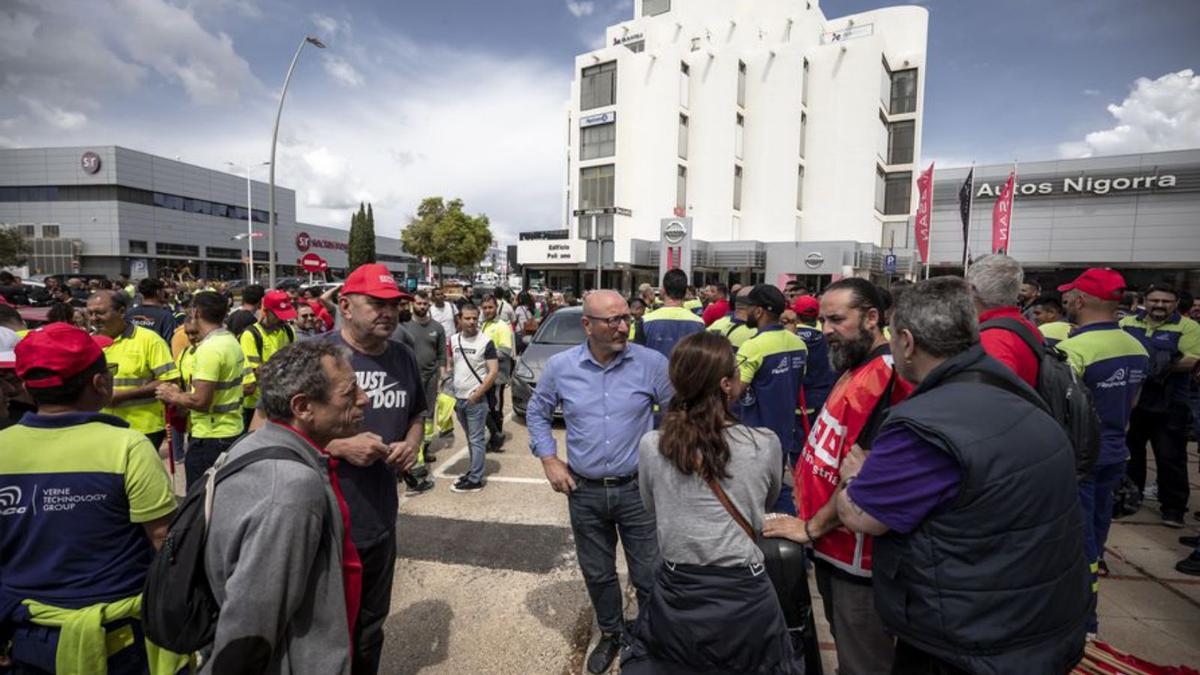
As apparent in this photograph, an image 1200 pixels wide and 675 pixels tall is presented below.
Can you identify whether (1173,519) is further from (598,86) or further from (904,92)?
(904,92)

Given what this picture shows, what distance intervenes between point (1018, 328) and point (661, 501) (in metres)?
1.88

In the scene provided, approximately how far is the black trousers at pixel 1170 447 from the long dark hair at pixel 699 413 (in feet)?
17.5

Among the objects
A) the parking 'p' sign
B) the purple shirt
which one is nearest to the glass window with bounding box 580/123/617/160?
the purple shirt

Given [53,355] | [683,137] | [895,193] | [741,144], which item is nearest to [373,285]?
[53,355]

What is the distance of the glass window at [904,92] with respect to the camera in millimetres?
35562

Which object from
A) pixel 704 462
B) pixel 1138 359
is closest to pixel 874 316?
pixel 704 462

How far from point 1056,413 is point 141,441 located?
3717 mm

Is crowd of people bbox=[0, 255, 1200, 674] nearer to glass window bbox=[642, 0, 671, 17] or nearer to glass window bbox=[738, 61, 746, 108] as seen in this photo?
glass window bbox=[738, 61, 746, 108]

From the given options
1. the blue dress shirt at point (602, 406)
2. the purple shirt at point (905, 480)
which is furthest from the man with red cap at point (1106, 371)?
the purple shirt at point (905, 480)

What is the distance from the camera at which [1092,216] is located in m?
34.2

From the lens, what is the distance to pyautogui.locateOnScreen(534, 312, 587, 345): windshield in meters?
8.43

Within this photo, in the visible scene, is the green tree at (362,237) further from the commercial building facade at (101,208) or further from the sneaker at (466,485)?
the sneaker at (466,485)

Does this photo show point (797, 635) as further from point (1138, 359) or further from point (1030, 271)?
point (1030, 271)

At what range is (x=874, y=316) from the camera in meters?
2.53
